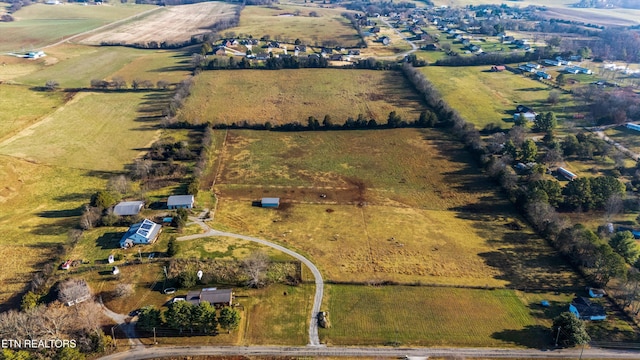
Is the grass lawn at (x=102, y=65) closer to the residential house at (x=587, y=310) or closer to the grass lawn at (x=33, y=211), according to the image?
the grass lawn at (x=33, y=211)

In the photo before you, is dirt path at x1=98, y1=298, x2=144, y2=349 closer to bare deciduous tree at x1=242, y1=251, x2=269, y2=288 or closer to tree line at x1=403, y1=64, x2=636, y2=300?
bare deciduous tree at x1=242, y1=251, x2=269, y2=288

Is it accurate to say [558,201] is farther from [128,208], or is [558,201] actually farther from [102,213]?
[102,213]

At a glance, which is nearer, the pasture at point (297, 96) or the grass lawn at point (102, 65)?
the pasture at point (297, 96)

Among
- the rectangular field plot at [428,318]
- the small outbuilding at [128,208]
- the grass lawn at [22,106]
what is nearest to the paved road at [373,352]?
the rectangular field plot at [428,318]

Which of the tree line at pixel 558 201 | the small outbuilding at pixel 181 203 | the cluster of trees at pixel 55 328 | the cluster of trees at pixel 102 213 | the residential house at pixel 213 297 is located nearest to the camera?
the cluster of trees at pixel 55 328

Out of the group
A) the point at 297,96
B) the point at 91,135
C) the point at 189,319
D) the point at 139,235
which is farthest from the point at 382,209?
the point at 91,135
